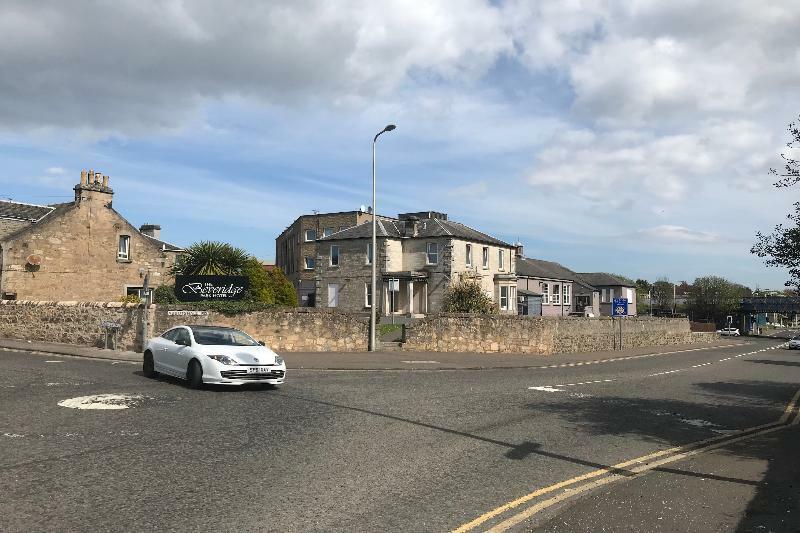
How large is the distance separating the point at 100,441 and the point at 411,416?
197 inches

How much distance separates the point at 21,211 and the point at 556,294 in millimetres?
49248

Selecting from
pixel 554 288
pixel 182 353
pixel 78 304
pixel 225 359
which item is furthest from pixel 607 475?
pixel 554 288

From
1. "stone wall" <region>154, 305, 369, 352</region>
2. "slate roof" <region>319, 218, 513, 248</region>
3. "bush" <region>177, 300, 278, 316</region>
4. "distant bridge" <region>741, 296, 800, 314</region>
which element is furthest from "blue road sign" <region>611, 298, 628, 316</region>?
"distant bridge" <region>741, 296, 800, 314</region>

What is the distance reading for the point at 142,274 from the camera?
36.0 metres

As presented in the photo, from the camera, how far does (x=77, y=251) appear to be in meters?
33.2

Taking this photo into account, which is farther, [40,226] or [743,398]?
[40,226]

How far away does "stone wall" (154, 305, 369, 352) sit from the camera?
2361cm

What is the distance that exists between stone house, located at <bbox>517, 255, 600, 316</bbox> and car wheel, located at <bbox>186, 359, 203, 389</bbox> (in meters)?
45.8

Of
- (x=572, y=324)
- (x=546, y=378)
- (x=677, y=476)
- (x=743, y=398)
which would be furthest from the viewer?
(x=572, y=324)

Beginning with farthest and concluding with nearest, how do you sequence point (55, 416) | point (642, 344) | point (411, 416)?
point (642, 344), point (411, 416), point (55, 416)

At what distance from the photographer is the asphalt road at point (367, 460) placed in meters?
5.77

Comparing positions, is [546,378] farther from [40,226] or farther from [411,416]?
[40,226]

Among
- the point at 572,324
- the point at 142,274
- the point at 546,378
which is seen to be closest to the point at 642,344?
the point at 572,324

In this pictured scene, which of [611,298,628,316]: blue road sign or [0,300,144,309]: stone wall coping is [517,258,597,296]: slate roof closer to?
[611,298,628,316]: blue road sign
